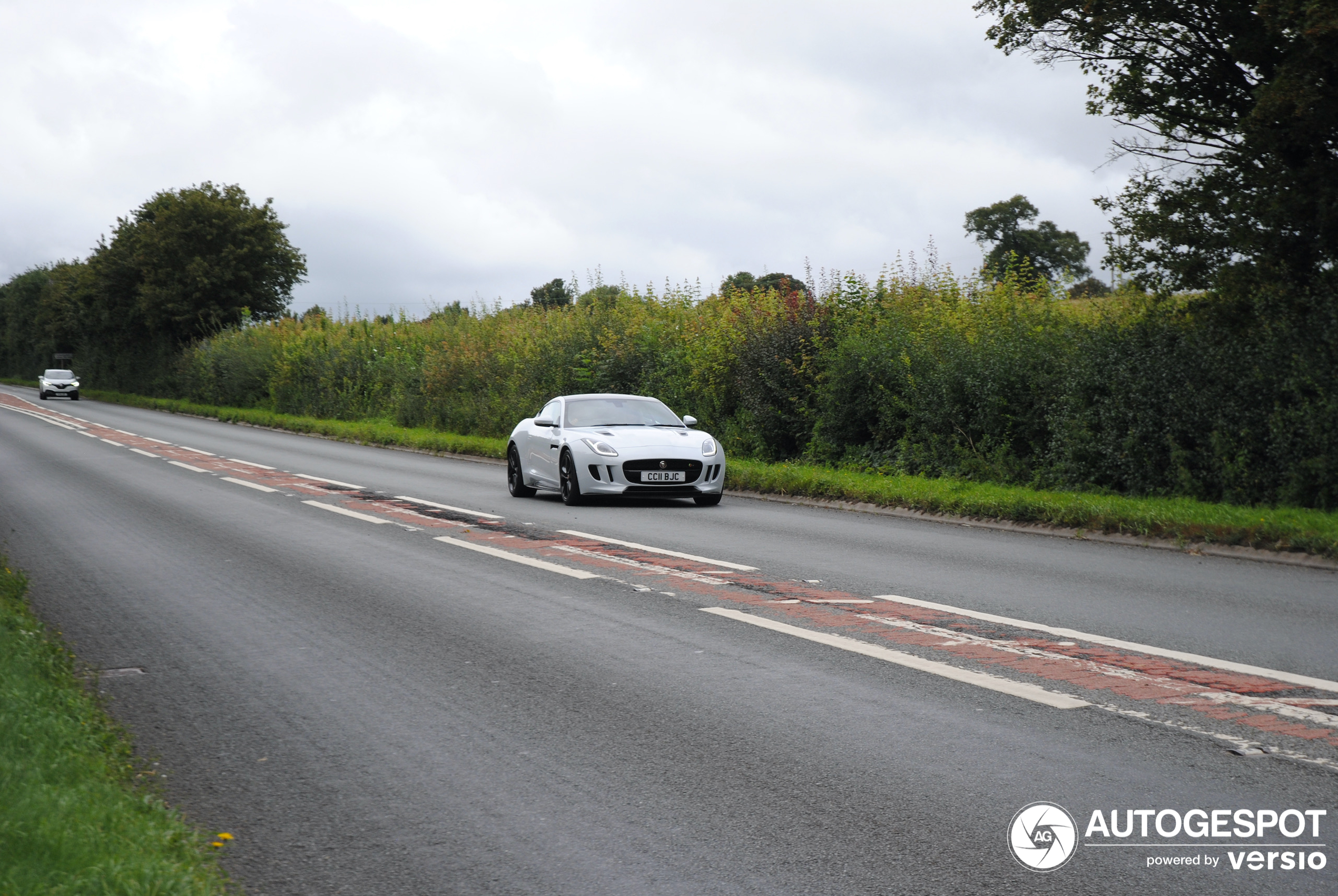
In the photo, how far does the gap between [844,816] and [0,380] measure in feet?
401

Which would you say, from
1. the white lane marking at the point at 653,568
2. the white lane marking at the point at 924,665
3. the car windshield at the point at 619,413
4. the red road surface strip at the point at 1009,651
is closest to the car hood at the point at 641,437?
the car windshield at the point at 619,413

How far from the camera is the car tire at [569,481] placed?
15.6 metres

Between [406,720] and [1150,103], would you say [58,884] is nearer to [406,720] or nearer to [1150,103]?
[406,720]

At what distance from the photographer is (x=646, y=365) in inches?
982

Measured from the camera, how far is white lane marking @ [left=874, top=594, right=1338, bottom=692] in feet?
19.4

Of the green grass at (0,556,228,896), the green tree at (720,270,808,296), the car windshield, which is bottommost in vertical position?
the green grass at (0,556,228,896)

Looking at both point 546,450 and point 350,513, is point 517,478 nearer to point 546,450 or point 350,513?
point 546,450

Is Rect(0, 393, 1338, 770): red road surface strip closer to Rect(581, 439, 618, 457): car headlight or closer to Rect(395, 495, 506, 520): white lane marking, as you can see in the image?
Rect(395, 495, 506, 520): white lane marking

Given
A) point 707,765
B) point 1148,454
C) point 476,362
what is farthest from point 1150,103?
point 476,362

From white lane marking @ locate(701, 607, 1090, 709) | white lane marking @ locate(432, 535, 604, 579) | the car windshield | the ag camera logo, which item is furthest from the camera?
the car windshield

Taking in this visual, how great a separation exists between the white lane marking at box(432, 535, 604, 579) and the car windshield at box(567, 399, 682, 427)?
463 centimetres

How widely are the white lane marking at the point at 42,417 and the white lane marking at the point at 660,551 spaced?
2786cm

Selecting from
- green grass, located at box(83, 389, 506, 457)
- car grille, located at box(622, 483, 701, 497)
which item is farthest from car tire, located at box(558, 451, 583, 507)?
green grass, located at box(83, 389, 506, 457)

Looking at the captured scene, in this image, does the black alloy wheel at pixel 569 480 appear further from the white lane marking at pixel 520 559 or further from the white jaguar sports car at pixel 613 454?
the white lane marking at pixel 520 559
